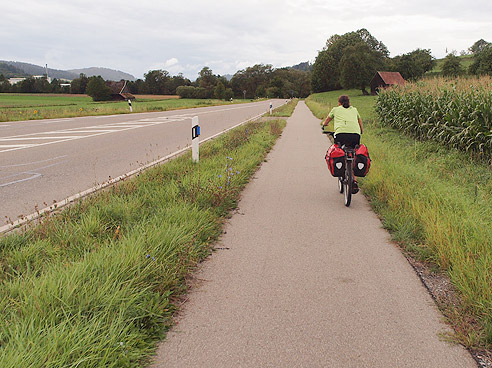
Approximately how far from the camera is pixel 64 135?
45.8 ft

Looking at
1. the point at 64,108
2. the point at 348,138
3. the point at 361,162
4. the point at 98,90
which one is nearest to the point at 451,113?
the point at 348,138

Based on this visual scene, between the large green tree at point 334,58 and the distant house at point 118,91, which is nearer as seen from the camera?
the distant house at point 118,91

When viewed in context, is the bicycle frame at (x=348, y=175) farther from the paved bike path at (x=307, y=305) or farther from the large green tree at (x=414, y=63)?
the large green tree at (x=414, y=63)

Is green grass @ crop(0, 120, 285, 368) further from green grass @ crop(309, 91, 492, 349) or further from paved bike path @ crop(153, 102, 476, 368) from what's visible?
green grass @ crop(309, 91, 492, 349)

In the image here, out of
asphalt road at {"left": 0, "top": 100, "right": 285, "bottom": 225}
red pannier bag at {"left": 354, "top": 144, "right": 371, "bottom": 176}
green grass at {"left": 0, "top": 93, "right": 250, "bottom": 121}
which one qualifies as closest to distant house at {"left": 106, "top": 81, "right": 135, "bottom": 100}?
green grass at {"left": 0, "top": 93, "right": 250, "bottom": 121}

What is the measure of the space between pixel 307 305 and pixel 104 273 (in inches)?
65.9

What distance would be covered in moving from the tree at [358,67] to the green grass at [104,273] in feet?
293

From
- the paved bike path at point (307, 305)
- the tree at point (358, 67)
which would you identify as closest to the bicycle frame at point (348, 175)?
the paved bike path at point (307, 305)

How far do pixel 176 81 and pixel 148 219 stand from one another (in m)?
120

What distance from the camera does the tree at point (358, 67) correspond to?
87000 mm

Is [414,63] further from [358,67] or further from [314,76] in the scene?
[314,76]

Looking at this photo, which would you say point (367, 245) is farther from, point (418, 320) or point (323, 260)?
point (418, 320)

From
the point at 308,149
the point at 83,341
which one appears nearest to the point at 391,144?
the point at 308,149

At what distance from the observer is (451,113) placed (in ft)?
33.6
